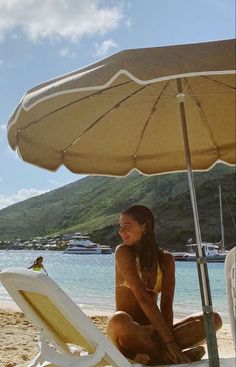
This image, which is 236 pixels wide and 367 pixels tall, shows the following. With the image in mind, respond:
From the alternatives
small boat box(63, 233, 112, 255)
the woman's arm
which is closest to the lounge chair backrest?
the woman's arm

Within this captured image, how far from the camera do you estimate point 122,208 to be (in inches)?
5561

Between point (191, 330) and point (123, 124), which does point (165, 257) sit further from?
point (123, 124)

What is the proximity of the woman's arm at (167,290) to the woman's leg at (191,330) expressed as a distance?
0.06 m

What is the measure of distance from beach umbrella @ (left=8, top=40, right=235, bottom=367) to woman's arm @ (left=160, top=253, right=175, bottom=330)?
11.2 inches

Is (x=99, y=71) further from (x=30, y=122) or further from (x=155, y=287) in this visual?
(x=155, y=287)

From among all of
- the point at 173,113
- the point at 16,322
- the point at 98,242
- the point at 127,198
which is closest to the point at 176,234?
the point at 98,242

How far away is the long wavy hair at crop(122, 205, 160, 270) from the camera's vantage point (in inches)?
129

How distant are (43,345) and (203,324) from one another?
38.1 inches

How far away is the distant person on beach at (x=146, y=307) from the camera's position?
3074 mm

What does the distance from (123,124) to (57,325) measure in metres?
1.80

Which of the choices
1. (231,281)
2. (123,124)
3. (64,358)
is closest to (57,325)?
(64,358)

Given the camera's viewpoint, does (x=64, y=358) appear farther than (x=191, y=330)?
No

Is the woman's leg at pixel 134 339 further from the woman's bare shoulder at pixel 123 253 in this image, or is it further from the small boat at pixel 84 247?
the small boat at pixel 84 247

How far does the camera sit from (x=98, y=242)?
114938 mm
